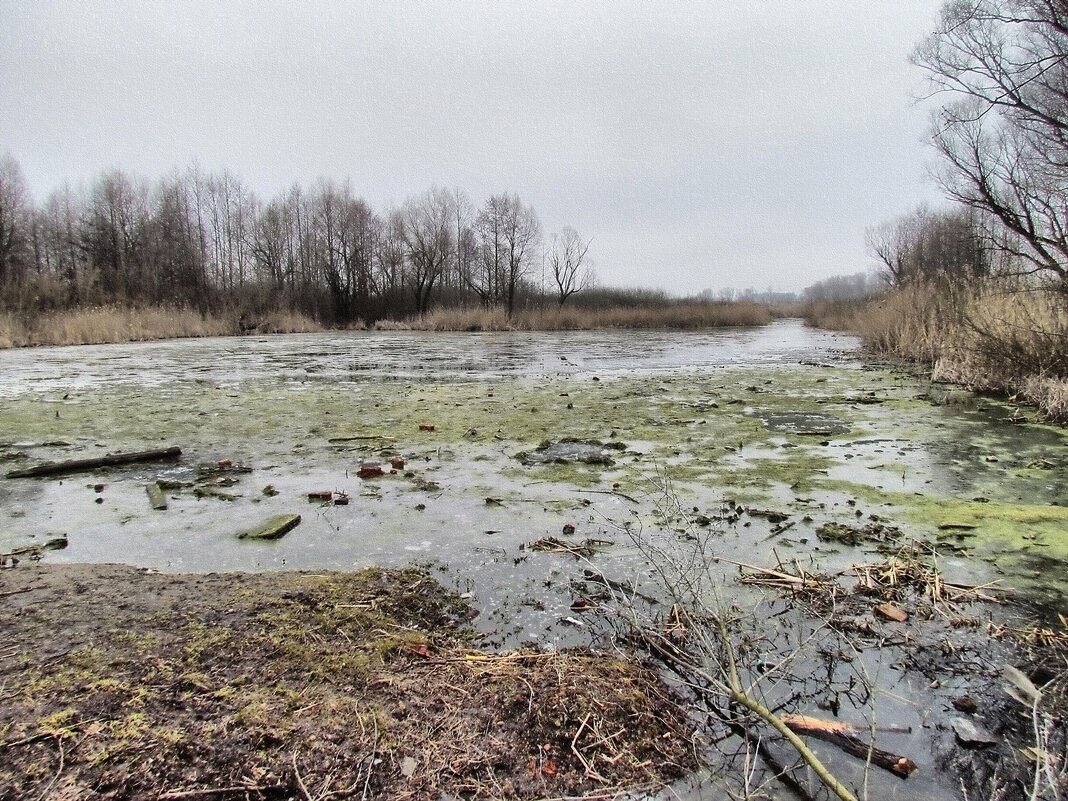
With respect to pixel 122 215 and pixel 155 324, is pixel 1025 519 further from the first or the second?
pixel 122 215

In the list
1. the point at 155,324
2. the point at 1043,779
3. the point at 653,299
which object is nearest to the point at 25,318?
the point at 155,324

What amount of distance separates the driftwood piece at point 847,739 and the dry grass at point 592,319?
98.5 ft

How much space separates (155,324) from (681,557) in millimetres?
24763

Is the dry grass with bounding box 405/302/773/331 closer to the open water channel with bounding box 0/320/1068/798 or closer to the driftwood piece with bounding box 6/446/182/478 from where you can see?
the open water channel with bounding box 0/320/1068/798

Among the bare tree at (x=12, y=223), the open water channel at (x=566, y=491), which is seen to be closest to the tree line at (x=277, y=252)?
the bare tree at (x=12, y=223)

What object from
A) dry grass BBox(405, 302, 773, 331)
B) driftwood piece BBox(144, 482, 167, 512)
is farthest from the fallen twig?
dry grass BBox(405, 302, 773, 331)

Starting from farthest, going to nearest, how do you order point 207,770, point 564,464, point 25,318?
point 25,318
point 564,464
point 207,770

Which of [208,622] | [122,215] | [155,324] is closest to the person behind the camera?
[208,622]

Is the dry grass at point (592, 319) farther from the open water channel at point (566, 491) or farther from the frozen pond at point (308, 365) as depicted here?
the open water channel at point (566, 491)

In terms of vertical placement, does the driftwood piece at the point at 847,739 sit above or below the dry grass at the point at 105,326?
below

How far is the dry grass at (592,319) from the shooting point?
31.4 m

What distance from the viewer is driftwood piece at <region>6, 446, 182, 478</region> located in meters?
3.88

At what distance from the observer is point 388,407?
6551 millimetres

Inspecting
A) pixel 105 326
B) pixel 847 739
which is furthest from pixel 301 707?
pixel 105 326
